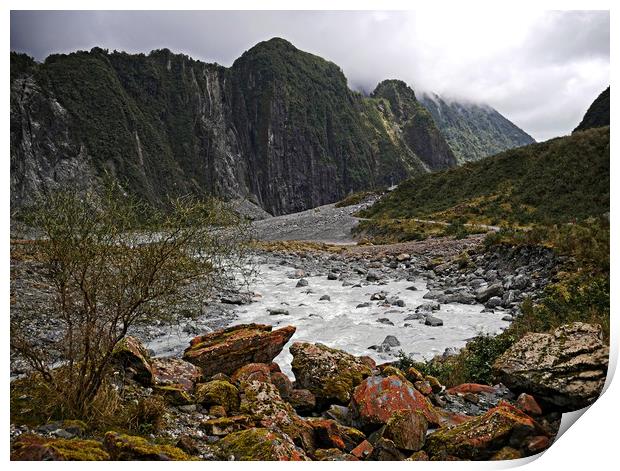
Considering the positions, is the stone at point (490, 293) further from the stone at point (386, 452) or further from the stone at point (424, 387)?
the stone at point (386, 452)

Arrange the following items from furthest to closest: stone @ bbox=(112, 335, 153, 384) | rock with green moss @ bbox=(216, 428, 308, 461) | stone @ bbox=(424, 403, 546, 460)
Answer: stone @ bbox=(112, 335, 153, 384) → stone @ bbox=(424, 403, 546, 460) → rock with green moss @ bbox=(216, 428, 308, 461)

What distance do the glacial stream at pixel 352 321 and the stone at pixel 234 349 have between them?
60 cm

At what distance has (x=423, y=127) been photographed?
167 metres

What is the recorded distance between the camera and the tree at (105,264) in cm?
429

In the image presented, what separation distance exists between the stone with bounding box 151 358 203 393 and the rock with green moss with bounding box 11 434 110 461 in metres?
1.60

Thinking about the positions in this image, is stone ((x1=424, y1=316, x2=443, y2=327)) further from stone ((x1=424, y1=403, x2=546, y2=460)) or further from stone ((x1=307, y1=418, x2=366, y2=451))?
stone ((x1=307, y1=418, x2=366, y2=451))

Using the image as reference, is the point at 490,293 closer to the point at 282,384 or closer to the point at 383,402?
the point at 383,402

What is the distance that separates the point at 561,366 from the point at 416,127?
17285cm

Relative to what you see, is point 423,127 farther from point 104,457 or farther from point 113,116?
point 104,457

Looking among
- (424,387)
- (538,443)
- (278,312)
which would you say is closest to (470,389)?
(424,387)

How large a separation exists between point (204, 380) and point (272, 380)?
3.23ft

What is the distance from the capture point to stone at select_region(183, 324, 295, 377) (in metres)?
6.32

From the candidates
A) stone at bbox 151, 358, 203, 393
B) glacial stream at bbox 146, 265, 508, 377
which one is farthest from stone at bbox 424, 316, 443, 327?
stone at bbox 151, 358, 203, 393

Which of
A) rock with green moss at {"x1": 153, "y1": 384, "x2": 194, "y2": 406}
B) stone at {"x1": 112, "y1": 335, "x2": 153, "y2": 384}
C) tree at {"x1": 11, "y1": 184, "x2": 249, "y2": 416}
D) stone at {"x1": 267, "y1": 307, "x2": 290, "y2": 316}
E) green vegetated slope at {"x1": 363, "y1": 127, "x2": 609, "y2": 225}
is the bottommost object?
rock with green moss at {"x1": 153, "y1": 384, "x2": 194, "y2": 406}
